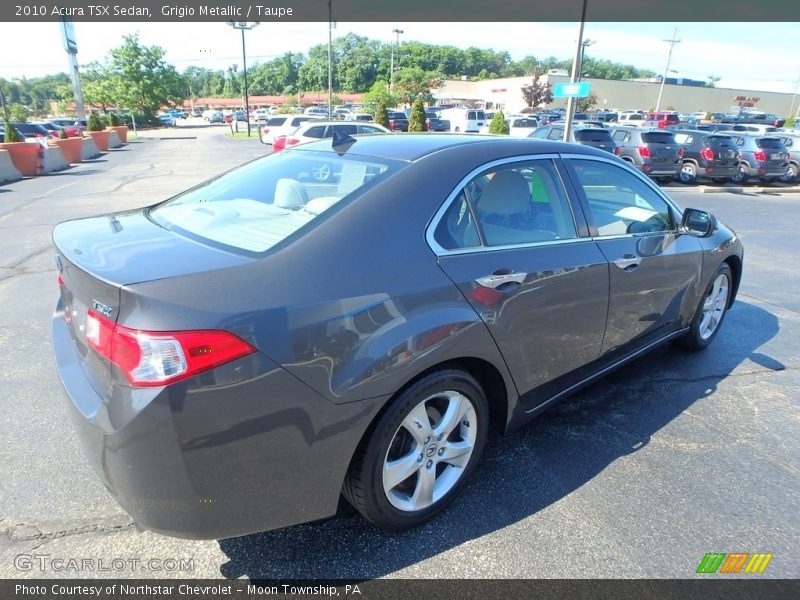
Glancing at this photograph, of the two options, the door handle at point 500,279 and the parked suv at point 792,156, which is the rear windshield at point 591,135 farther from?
the door handle at point 500,279

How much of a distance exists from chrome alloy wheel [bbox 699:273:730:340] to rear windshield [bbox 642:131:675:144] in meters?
13.3

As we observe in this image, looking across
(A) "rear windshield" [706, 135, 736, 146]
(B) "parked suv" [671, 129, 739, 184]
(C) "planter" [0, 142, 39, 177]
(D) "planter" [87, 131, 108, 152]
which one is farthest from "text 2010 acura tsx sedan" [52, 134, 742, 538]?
(D) "planter" [87, 131, 108, 152]

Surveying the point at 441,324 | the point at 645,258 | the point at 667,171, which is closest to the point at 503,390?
the point at 441,324

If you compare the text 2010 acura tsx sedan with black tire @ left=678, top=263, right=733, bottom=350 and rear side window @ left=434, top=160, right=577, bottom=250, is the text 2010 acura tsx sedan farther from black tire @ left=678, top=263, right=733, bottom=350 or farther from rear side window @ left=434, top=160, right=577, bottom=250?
black tire @ left=678, top=263, right=733, bottom=350

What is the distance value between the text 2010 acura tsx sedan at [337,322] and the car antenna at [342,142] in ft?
0.05

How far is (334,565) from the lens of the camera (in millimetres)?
2137

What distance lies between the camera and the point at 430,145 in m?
2.64

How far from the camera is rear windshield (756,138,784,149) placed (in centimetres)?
1745

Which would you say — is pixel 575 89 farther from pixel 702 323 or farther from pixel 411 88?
pixel 411 88

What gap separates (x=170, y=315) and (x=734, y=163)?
1963 centimetres

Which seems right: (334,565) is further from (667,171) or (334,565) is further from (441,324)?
(667,171)

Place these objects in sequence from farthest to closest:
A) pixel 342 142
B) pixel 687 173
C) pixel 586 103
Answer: pixel 586 103 < pixel 687 173 < pixel 342 142

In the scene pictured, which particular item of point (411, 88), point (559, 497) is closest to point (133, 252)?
point (559, 497)

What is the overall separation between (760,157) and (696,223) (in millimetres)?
17552
